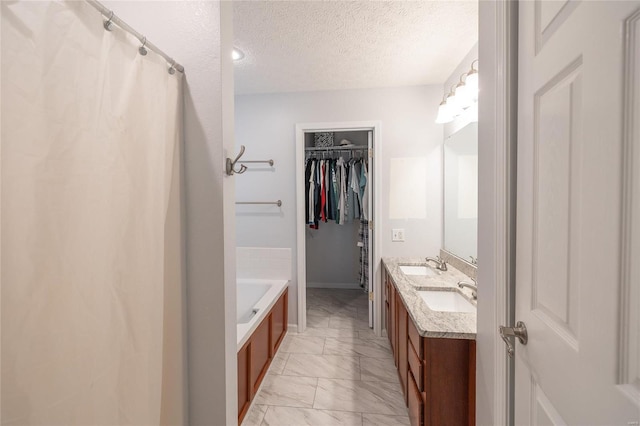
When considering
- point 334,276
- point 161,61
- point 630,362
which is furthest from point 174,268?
point 334,276

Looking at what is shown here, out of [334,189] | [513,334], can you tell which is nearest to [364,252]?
[334,189]

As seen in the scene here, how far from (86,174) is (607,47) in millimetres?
1116

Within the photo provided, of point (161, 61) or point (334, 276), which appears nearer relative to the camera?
point (161, 61)

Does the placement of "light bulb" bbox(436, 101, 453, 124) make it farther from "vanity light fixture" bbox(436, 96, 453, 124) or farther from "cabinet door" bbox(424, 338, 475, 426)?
"cabinet door" bbox(424, 338, 475, 426)

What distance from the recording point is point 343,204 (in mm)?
3432

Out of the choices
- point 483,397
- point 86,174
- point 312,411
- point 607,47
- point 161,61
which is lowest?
point 312,411

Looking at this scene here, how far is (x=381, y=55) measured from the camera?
6.86 feet

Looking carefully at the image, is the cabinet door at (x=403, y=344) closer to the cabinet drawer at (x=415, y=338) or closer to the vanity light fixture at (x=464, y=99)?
the cabinet drawer at (x=415, y=338)

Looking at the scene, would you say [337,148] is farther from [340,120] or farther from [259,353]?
[259,353]

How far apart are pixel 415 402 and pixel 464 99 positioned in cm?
178

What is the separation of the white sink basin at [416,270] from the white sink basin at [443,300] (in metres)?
0.51

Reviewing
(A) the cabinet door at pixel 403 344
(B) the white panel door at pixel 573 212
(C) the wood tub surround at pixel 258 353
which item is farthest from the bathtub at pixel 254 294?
(B) the white panel door at pixel 573 212

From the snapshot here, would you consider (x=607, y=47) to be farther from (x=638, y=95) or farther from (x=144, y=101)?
(x=144, y=101)

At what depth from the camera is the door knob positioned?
756 millimetres
